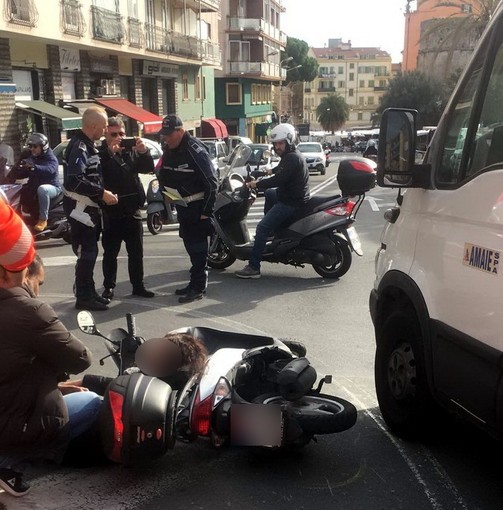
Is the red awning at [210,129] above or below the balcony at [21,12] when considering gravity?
below

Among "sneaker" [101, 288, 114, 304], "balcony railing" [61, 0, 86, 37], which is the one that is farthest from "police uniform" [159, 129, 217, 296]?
"balcony railing" [61, 0, 86, 37]

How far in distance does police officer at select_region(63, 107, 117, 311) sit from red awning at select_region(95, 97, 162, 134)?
18641 mm

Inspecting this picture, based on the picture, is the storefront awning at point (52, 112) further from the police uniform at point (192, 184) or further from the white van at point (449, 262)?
the white van at point (449, 262)

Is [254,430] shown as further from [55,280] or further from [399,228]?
[55,280]

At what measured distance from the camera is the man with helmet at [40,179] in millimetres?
9727

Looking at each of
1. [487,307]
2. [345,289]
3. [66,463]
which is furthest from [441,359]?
[345,289]

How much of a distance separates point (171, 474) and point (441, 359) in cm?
149

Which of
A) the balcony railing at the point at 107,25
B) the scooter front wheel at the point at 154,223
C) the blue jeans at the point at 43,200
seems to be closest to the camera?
the blue jeans at the point at 43,200

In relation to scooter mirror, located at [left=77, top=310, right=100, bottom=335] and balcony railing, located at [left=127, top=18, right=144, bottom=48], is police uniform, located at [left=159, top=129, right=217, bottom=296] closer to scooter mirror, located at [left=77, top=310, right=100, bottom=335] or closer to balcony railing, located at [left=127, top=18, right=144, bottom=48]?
scooter mirror, located at [left=77, top=310, right=100, bottom=335]

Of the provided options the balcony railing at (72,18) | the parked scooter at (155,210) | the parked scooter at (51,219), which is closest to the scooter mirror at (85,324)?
the parked scooter at (51,219)

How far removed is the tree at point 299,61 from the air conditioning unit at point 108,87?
59.1 m

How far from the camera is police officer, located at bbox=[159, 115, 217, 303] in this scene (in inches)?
251

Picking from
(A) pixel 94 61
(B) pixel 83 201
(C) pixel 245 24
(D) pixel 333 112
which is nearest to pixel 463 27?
(A) pixel 94 61

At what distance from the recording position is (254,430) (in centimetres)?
305
